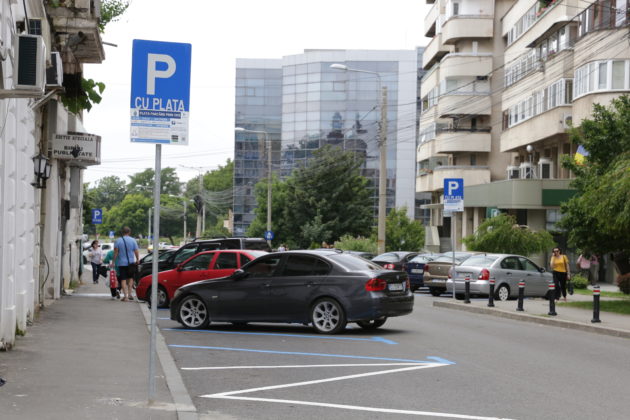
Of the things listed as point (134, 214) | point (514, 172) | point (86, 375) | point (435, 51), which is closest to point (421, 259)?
point (514, 172)

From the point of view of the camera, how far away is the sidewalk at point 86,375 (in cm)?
857

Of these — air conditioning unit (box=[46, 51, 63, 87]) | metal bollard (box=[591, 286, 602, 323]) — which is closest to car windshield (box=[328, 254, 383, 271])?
metal bollard (box=[591, 286, 602, 323])

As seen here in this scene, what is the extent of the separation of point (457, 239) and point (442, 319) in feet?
139

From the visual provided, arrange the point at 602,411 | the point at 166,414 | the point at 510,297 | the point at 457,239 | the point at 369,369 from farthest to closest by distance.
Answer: the point at 457,239, the point at 510,297, the point at 369,369, the point at 602,411, the point at 166,414

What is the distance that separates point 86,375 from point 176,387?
1214 mm

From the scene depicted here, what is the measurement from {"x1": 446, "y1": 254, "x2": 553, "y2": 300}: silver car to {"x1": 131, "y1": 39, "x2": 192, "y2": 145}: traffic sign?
813 inches

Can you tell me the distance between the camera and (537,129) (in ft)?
155

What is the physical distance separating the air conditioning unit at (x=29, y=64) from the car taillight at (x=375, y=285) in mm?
7725

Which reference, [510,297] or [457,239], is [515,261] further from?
[457,239]

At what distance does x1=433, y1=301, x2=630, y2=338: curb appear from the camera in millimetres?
18266

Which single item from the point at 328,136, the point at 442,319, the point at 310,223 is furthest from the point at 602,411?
the point at 328,136

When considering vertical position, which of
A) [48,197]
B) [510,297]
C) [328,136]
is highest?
[328,136]

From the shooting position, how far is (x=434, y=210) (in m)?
71.6

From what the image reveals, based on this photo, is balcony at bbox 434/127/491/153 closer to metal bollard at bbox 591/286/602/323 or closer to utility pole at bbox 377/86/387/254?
utility pole at bbox 377/86/387/254
